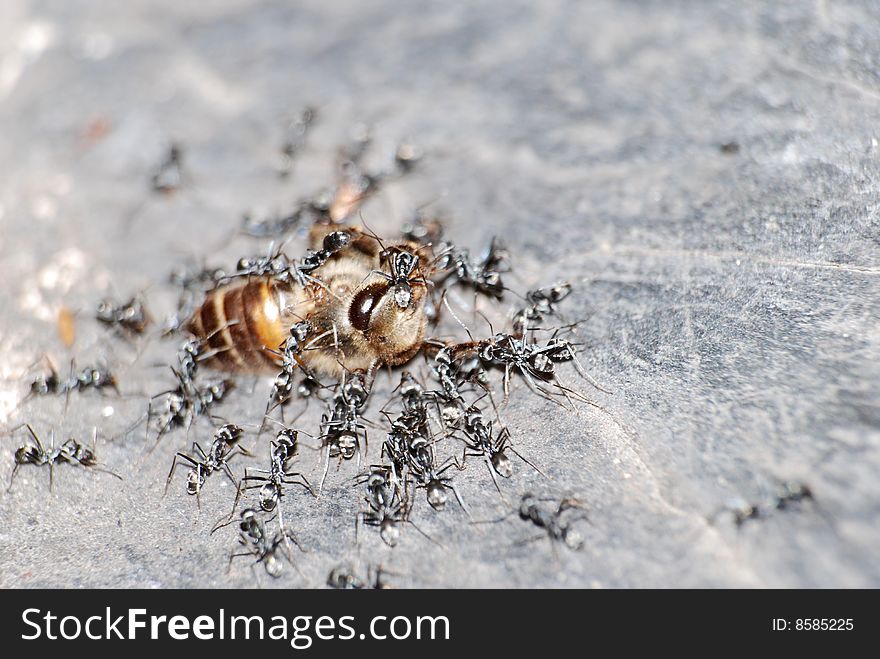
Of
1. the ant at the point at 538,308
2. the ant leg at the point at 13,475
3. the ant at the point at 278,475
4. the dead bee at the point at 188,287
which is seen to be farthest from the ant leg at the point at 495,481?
the ant leg at the point at 13,475

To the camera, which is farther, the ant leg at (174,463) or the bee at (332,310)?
the ant leg at (174,463)

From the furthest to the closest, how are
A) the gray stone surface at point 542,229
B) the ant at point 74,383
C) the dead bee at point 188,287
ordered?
the dead bee at point 188,287
the ant at point 74,383
the gray stone surface at point 542,229

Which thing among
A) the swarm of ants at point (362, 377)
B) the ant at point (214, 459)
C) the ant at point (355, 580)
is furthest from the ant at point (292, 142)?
the ant at point (355, 580)

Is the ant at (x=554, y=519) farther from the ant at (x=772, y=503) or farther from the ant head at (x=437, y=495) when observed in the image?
the ant at (x=772, y=503)

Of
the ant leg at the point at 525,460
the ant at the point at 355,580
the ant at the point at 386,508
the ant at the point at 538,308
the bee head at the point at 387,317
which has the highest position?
the ant at the point at 538,308

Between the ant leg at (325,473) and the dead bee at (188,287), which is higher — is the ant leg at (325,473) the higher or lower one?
the lower one

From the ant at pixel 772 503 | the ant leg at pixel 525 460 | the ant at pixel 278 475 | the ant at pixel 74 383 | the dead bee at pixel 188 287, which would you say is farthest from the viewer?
the dead bee at pixel 188 287
